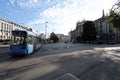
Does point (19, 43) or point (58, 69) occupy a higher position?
point (19, 43)

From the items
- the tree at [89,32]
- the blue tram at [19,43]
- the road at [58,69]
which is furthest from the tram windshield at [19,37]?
the tree at [89,32]

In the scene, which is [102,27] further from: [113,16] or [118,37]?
[113,16]

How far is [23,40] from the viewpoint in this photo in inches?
614

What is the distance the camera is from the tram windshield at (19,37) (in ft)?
51.0

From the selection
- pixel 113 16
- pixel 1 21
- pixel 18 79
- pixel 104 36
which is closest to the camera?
pixel 18 79

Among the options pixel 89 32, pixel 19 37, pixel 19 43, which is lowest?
pixel 19 43

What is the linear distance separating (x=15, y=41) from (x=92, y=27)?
77.8 meters

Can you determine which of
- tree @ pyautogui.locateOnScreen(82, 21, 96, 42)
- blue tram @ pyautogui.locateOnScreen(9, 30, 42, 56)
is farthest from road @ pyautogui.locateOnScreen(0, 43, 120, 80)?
tree @ pyautogui.locateOnScreen(82, 21, 96, 42)

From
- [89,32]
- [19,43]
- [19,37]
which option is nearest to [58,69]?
[19,43]

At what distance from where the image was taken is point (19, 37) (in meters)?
15.7

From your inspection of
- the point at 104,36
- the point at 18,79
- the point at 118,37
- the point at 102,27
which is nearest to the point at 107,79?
the point at 18,79

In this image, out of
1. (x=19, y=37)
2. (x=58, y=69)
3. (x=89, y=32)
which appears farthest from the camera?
(x=89, y=32)

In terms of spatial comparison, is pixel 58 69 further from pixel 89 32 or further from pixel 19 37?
pixel 89 32

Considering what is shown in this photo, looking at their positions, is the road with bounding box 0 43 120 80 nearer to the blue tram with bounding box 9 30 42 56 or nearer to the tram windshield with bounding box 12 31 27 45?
the blue tram with bounding box 9 30 42 56
